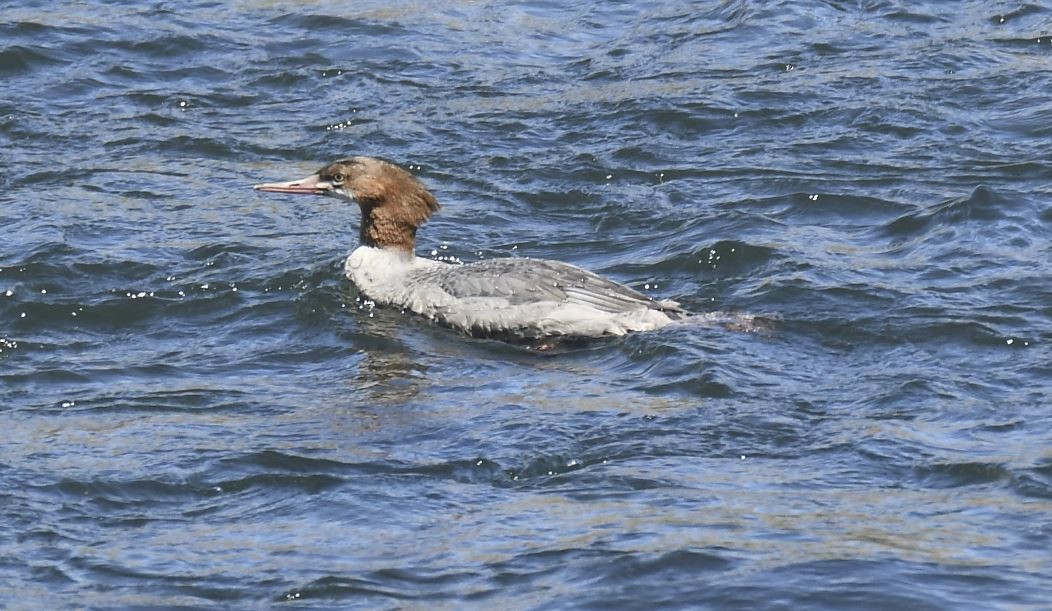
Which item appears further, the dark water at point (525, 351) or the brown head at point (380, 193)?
the brown head at point (380, 193)

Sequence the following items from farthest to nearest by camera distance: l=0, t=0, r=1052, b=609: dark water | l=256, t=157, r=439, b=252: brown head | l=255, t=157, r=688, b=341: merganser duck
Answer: l=256, t=157, r=439, b=252: brown head < l=255, t=157, r=688, b=341: merganser duck < l=0, t=0, r=1052, b=609: dark water

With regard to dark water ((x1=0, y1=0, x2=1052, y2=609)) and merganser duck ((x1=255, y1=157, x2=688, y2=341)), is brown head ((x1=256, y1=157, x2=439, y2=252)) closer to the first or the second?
merganser duck ((x1=255, y1=157, x2=688, y2=341))

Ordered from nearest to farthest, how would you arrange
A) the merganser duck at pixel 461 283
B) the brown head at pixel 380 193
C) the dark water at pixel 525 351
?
the dark water at pixel 525 351, the merganser duck at pixel 461 283, the brown head at pixel 380 193

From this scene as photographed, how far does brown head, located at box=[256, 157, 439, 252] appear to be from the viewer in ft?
38.1

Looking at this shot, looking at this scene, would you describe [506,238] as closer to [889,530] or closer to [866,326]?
[866,326]

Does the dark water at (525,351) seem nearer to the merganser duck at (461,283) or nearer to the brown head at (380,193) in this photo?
the merganser duck at (461,283)

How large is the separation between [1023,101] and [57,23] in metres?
8.08

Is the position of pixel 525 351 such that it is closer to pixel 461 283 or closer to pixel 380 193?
pixel 461 283

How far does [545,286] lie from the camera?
10555 mm

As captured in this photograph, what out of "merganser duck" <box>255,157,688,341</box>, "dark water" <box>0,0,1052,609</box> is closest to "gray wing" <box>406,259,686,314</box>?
"merganser duck" <box>255,157,688,341</box>

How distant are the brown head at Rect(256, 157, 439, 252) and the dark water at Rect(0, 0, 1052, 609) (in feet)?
1.49

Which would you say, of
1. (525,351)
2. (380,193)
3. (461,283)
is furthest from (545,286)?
(380,193)

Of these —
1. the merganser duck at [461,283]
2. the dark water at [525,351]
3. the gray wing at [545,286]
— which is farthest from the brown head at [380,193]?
the gray wing at [545,286]

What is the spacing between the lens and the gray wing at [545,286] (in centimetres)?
1041
